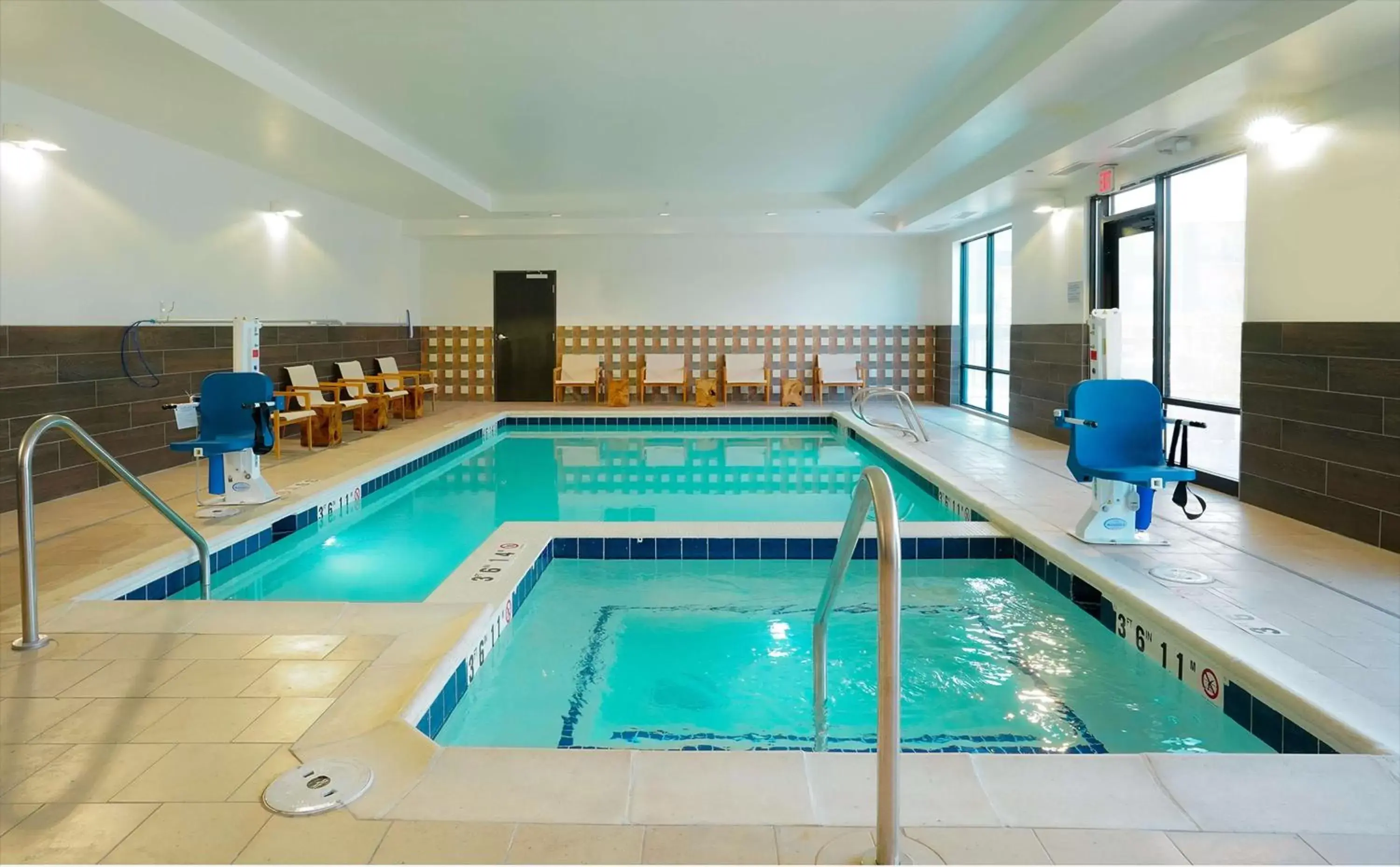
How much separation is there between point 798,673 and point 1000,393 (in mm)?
7845

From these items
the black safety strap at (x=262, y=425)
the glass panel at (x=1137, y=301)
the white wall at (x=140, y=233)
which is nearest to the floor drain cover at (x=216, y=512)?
the black safety strap at (x=262, y=425)

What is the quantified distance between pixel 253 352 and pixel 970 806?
4944mm

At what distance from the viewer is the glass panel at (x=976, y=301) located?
11.0 meters

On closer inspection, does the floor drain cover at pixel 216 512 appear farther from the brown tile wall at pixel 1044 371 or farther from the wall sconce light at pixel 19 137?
the brown tile wall at pixel 1044 371

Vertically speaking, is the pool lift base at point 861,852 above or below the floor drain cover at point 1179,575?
below

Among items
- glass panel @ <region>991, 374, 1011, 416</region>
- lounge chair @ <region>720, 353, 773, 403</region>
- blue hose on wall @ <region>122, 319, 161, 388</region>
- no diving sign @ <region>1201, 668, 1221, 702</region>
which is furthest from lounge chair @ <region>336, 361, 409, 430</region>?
no diving sign @ <region>1201, 668, 1221, 702</region>

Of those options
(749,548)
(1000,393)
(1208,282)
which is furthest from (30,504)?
(1000,393)

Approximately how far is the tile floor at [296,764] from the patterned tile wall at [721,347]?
8852 millimetres

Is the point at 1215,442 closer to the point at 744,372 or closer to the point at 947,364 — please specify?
the point at 947,364

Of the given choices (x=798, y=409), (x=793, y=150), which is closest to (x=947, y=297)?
(x=798, y=409)

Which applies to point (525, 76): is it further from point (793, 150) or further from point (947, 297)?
point (947, 297)

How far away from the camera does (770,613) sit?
3.99 m

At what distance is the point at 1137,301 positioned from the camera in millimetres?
7168

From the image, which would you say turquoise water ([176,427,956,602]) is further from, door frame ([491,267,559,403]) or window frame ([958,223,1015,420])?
door frame ([491,267,559,403])
